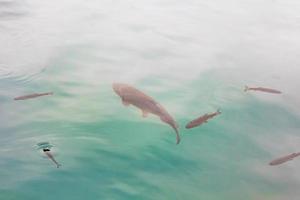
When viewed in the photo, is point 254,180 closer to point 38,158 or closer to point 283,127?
point 283,127

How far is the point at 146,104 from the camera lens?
117 inches

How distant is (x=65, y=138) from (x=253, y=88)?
1.57 meters

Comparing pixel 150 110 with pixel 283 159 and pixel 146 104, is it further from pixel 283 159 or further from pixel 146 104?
pixel 283 159

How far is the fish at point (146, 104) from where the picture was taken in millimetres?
2977

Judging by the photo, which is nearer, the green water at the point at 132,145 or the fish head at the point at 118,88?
the green water at the point at 132,145

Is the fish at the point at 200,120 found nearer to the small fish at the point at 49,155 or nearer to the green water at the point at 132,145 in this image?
the green water at the point at 132,145

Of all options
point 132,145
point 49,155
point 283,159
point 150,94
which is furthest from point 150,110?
point 283,159

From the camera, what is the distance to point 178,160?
2.93 m

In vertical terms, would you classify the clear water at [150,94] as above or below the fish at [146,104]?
below

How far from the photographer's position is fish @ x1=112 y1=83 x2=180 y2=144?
298 centimetres

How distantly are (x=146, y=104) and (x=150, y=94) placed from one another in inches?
23.9

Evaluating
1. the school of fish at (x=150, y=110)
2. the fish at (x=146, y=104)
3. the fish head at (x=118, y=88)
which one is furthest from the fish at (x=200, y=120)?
the fish head at (x=118, y=88)

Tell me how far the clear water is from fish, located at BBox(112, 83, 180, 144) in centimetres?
12

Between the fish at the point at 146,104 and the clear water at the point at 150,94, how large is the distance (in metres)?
0.12
